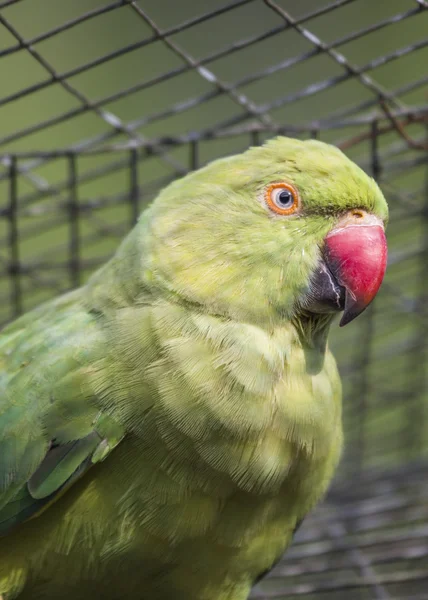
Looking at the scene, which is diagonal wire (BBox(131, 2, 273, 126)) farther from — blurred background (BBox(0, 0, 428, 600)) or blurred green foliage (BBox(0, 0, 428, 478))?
blurred green foliage (BBox(0, 0, 428, 478))

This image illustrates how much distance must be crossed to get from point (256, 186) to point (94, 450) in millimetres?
561

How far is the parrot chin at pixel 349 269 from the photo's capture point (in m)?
1.25

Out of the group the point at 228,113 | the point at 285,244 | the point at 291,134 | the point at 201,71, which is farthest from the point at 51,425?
the point at 228,113

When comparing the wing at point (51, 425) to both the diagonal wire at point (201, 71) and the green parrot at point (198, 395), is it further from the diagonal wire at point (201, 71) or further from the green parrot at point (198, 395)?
the diagonal wire at point (201, 71)

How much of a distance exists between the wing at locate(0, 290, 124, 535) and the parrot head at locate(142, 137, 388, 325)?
0.21 metres

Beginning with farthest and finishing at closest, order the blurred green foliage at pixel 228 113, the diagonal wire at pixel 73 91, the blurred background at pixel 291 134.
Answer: the blurred green foliage at pixel 228 113 → the blurred background at pixel 291 134 → the diagonal wire at pixel 73 91

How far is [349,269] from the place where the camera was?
1.25 metres

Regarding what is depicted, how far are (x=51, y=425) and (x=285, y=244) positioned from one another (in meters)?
0.53

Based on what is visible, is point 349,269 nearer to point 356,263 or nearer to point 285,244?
point 356,263

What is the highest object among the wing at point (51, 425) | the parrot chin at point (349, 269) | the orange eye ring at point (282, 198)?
the orange eye ring at point (282, 198)

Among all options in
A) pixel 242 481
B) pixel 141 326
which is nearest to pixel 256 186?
pixel 141 326

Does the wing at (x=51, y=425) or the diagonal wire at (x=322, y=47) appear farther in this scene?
the diagonal wire at (x=322, y=47)

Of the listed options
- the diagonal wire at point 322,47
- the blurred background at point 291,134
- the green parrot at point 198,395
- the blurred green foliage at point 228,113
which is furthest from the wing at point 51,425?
the blurred green foliage at point 228,113

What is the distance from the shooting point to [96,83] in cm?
434
